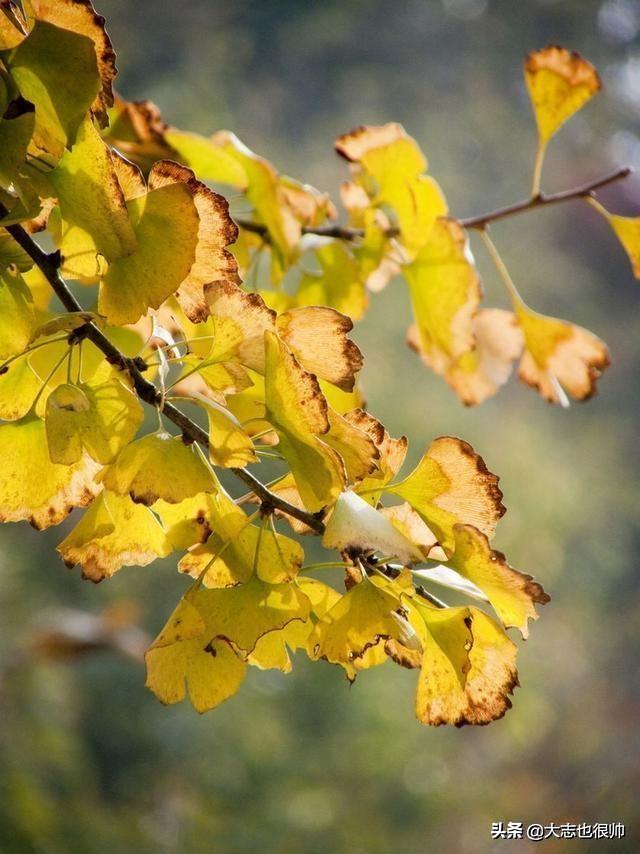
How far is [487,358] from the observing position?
1.33ft

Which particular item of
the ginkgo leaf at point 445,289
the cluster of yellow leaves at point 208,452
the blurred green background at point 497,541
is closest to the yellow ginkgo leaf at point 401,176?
the ginkgo leaf at point 445,289

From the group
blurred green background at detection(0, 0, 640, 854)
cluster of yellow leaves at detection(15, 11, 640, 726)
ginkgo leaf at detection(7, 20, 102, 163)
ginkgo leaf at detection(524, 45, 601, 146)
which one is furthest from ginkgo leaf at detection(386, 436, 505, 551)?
blurred green background at detection(0, 0, 640, 854)

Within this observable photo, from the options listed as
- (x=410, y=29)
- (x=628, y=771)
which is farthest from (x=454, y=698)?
(x=410, y=29)

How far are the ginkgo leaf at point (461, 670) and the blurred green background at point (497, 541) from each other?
114 centimetres

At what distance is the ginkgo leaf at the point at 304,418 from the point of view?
0.62ft

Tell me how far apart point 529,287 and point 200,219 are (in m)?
4.38

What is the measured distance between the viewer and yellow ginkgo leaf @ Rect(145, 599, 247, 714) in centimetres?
22

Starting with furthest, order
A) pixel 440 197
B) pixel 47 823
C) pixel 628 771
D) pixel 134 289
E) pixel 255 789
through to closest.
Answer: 1. pixel 628 771
2. pixel 255 789
3. pixel 47 823
4. pixel 440 197
5. pixel 134 289

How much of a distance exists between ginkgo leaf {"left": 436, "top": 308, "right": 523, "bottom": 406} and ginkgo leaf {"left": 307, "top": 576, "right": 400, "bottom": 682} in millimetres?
205

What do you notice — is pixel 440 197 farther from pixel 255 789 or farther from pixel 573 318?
pixel 573 318

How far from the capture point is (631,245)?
0.36 meters

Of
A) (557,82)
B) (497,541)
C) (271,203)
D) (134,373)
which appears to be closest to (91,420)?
(134,373)

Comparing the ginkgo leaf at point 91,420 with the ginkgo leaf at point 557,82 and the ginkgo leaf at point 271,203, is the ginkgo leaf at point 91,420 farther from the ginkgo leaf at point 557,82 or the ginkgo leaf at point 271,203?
the ginkgo leaf at point 557,82

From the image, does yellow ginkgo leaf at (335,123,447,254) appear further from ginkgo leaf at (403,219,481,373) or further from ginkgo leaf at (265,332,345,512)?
ginkgo leaf at (265,332,345,512)
